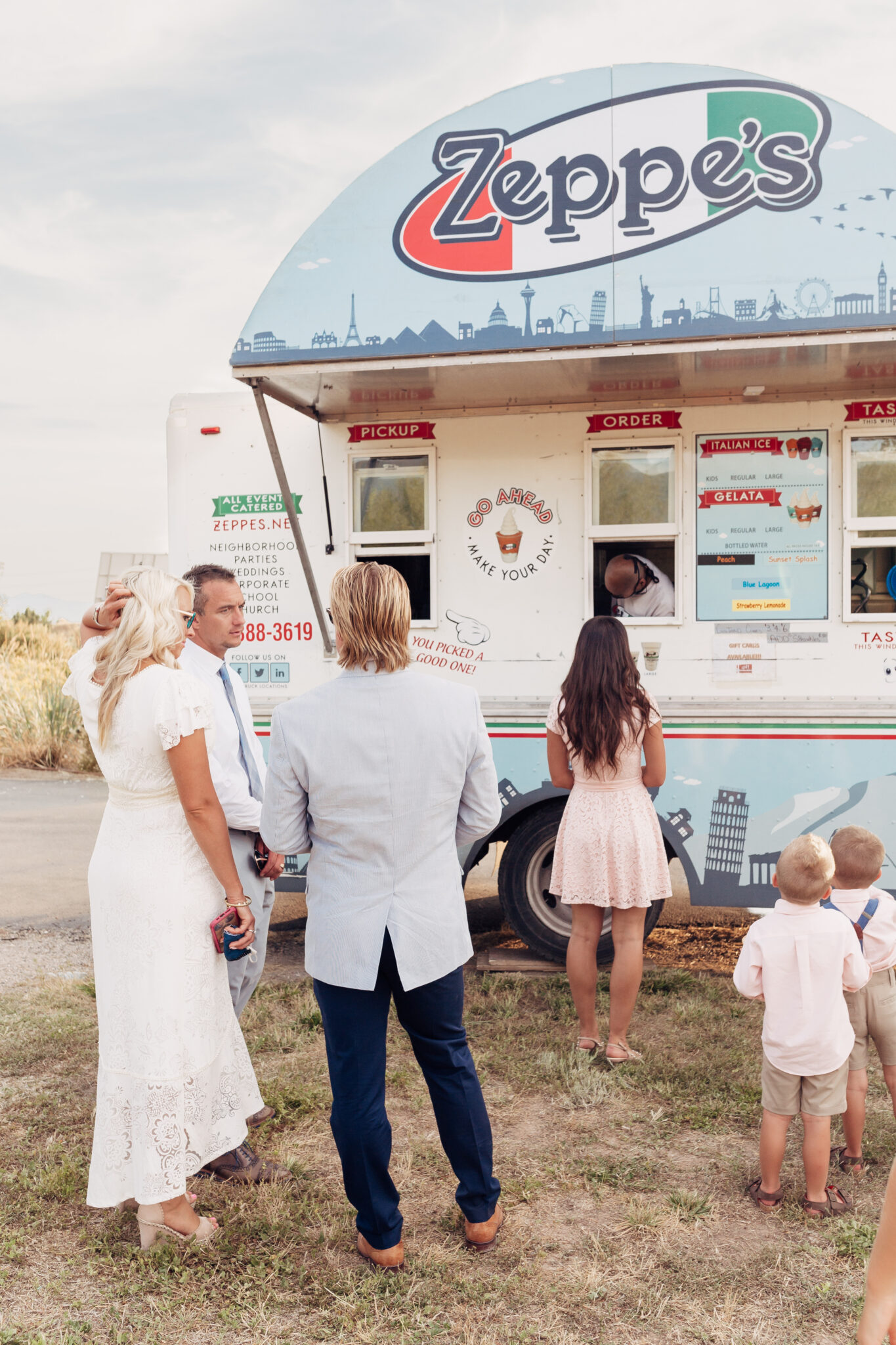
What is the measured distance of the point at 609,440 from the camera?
5039mm

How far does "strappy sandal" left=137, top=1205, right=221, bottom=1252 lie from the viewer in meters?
2.91

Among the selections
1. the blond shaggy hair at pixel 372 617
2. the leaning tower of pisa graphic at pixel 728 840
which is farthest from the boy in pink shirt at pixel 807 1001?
the leaning tower of pisa graphic at pixel 728 840

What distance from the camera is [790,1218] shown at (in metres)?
3.04

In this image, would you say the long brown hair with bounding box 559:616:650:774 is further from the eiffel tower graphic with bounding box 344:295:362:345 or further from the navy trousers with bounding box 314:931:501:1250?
the eiffel tower graphic with bounding box 344:295:362:345

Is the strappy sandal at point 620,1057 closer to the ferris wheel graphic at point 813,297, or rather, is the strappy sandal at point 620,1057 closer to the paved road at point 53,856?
the paved road at point 53,856

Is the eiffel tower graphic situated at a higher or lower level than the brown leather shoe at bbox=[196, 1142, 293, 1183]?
higher

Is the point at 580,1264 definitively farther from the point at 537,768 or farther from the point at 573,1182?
the point at 537,768

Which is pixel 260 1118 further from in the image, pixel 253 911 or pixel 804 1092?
Answer: pixel 804 1092

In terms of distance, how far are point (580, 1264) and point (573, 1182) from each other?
439 mm

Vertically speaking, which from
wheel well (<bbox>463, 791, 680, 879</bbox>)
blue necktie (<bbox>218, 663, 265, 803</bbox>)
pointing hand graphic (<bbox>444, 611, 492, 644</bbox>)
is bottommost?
wheel well (<bbox>463, 791, 680, 879</bbox>)

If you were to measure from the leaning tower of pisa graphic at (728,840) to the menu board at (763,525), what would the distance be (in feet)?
2.83

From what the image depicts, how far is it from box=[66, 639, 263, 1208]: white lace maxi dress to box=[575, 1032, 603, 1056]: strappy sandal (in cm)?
177

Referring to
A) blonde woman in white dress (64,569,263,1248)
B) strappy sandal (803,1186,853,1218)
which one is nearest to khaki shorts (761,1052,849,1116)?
strappy sandal (803,1186,853,1218)

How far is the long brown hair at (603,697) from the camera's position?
12.9ft
